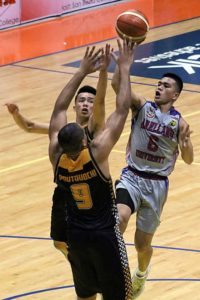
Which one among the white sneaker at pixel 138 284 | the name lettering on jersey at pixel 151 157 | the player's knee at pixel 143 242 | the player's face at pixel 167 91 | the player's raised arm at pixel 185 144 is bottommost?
the white sneaker at pixel 138 284

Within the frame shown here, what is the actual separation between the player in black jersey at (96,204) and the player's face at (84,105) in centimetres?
113

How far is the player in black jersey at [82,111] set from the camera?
727 cm

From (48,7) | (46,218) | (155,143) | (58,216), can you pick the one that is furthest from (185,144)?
(48,7)

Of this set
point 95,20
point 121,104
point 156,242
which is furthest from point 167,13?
point 121,104

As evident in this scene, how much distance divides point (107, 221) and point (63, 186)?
1.40 ft

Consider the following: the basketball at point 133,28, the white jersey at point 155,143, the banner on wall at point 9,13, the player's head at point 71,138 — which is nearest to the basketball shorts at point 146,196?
the white jersey at point 155,143

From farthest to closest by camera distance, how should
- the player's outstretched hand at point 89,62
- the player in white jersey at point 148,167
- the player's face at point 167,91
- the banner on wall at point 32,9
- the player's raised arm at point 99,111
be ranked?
1. the banner on wall at point 32,9
2. the player's face at point 167,91
3. the player in white jersey at point 148,167
4. the player's raised arm at point 99,111
5. the player's outstretched hand at point 89,62

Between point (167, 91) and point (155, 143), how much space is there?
0.55m

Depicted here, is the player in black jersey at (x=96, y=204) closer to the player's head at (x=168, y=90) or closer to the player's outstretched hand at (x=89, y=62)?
the player's outstretched hand at (x=89, y=62)

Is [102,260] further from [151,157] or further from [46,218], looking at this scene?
[46,218]

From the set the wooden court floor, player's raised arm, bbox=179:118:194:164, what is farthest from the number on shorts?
the wooden court floor

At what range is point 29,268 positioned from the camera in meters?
9.80

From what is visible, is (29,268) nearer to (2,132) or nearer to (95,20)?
(2,132)

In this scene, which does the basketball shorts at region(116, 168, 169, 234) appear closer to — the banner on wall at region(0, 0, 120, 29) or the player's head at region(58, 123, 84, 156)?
the player's head at region(58, 123, 84, 156)
